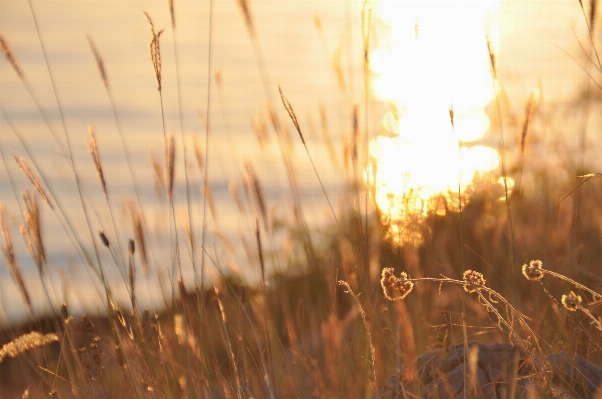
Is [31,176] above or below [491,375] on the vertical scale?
above

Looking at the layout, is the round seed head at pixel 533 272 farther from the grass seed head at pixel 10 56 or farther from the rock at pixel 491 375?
the grass seed head at pixel 10 56

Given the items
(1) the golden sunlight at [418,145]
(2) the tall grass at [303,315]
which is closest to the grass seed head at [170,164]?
(2) the tall grass at [303,315]

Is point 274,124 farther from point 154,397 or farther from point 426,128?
point 426,128

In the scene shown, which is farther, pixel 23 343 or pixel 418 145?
pixel 418 145

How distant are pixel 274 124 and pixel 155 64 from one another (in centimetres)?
48

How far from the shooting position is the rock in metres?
1.47

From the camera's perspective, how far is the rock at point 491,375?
147cm

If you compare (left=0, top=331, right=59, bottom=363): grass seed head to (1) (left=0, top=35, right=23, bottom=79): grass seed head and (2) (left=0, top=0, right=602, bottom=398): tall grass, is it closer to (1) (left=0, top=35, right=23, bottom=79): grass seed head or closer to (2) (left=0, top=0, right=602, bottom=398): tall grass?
(2) (left=0, top=0, right=602, bottom=398): tall grass

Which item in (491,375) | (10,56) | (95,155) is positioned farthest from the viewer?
(10,56)

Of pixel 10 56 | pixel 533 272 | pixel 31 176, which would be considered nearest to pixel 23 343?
pixel 31 176

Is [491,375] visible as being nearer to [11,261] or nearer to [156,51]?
[156,51]

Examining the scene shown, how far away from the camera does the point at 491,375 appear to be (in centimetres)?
152

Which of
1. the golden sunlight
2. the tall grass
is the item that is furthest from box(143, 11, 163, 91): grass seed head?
the golden sunlight

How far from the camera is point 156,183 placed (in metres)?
2.25
